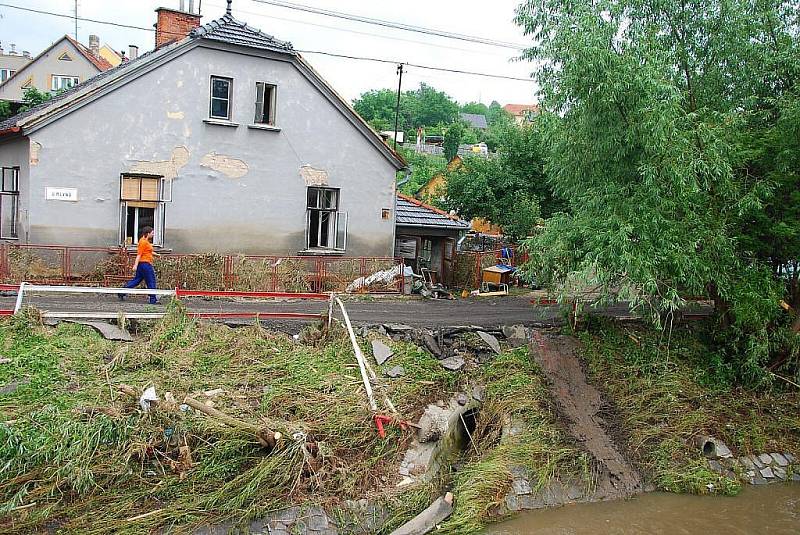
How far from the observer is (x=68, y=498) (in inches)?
321

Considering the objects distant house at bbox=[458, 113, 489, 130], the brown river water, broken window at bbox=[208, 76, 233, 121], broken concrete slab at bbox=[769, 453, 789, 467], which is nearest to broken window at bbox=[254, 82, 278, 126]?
broken window at bbox=[208, 76, 233, 121]

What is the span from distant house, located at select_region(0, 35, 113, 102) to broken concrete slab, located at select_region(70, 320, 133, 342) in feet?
131

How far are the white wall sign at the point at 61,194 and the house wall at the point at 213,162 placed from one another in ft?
0.31

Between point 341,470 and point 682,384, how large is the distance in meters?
6.87

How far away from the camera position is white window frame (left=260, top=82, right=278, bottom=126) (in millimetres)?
18594

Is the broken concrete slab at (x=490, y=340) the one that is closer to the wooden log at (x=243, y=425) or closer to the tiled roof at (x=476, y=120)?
the wooden log at (x=243, y=425)

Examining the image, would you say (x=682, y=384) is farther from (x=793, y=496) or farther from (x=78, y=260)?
(x=78, y=260)

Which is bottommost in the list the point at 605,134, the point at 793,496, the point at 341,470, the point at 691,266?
the point at 793,496

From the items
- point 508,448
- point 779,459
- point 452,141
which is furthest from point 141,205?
point 452,141

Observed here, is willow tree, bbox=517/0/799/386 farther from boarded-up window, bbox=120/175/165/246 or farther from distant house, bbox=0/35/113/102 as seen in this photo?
distant house, bbox=0/35/113/102

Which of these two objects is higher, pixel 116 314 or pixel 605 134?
pixel 605 134

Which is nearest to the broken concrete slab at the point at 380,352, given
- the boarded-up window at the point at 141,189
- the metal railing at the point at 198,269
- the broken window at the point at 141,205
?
the metal railing at the point at 198,269

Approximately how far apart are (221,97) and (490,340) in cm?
964

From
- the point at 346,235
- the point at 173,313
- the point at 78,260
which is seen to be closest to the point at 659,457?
the point at 173,313
